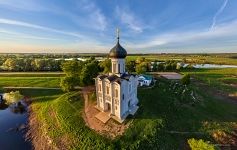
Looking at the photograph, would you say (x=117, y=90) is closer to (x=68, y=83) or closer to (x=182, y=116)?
(x=182, y=116)

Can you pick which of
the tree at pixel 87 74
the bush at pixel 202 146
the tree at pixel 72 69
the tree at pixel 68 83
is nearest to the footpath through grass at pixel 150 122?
the tree at pixel 68 83

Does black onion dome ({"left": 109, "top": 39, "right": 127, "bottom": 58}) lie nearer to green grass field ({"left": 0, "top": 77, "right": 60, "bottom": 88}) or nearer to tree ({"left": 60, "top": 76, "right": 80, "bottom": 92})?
tree ({"left": 60, "top": 76, "right": 80, "bottom": 92})

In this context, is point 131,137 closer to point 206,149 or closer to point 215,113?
point 206,149

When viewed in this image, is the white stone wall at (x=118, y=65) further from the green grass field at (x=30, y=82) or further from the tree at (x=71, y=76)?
the green grass field at (x=30, y=82)

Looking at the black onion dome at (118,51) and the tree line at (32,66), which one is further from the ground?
the black onion dome at (118,51)

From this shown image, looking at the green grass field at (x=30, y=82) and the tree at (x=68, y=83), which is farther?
the green grass field at (x=30, y=82)

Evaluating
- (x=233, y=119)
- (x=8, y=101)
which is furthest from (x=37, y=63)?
(x=233, y=119)

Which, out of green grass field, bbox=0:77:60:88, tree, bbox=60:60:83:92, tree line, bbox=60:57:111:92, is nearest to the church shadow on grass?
tree line, bbox=60:57:111:92
